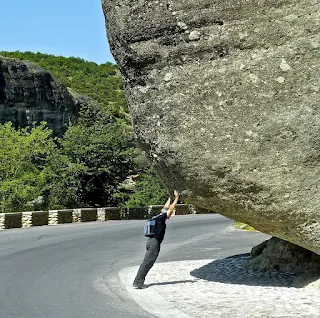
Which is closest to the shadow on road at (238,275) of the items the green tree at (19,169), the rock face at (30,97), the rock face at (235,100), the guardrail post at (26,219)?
the rock face at (235,100)

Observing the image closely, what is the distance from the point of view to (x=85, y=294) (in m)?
7.76

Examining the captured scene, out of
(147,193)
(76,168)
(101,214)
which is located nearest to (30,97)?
(76,168)

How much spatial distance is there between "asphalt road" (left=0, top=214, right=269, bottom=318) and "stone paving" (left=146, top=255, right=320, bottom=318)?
26.0 inches

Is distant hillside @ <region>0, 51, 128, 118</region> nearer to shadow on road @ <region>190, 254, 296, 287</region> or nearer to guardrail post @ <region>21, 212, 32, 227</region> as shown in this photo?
guardrail post @ <region>21, 212, 32, 227</region>

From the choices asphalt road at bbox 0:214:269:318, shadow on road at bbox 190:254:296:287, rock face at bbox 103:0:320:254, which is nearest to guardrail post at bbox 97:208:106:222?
asphalt road at bbox 0:214:269:318

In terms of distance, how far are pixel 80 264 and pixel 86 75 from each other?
221ft

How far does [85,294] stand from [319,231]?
337cm

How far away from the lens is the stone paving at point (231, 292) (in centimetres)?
639

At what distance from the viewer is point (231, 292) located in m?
7.59

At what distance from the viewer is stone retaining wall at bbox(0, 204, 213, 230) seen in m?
22.6

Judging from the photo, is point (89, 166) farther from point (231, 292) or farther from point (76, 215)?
point (231, 292)

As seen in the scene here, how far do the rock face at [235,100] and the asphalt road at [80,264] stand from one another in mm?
2051

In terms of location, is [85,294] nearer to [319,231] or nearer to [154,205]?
[319,231]

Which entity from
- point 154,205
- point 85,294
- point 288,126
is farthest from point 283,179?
point 154,205
